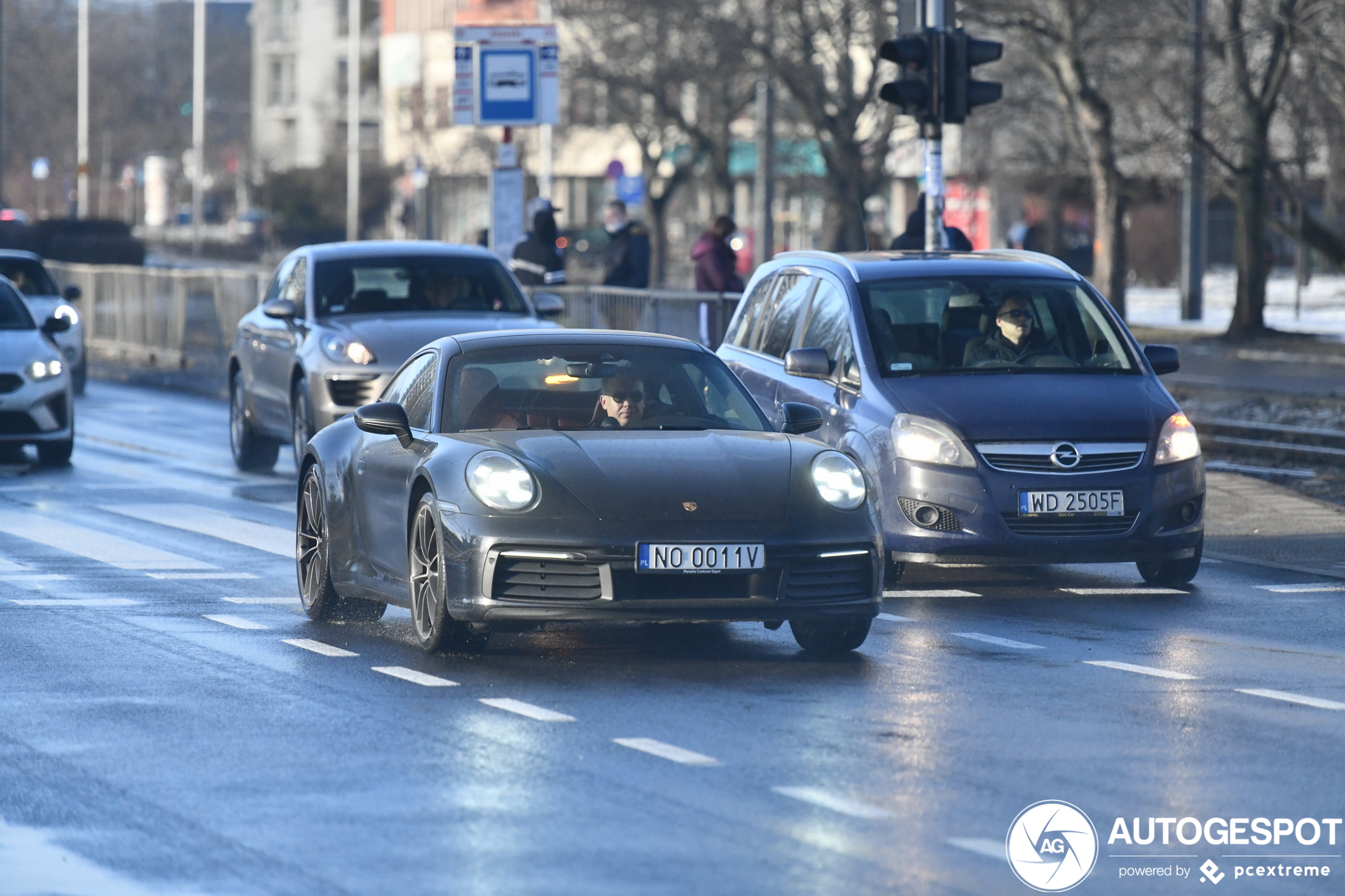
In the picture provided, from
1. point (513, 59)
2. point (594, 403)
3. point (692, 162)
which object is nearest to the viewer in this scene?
point (594, 403)

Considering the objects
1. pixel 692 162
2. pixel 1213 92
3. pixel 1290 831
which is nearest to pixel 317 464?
pixel 1290 831

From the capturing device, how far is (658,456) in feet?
30.5

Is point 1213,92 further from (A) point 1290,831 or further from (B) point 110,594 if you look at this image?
(A) point 1290,831

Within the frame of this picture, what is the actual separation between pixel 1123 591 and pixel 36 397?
9.58m

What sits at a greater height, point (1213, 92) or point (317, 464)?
point (1213, 92)

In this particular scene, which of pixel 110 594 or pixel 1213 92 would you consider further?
pixel 1213 92

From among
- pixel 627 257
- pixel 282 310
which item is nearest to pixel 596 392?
pixel 282 310

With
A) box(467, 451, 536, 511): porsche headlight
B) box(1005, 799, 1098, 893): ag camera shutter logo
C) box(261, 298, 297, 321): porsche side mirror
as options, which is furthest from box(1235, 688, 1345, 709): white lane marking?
box(261, 298, 297, 321): porsche side mirror

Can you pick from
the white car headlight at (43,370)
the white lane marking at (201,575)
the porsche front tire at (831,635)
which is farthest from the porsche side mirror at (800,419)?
the white car headlight at (43,370)

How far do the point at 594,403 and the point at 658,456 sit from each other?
0.83 m

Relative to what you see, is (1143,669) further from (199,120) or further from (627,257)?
(199,120)

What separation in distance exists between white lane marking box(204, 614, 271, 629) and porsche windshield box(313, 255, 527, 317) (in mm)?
8058

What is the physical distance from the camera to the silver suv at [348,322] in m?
17.6

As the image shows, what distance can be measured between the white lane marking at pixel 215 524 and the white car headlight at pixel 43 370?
339 cm
